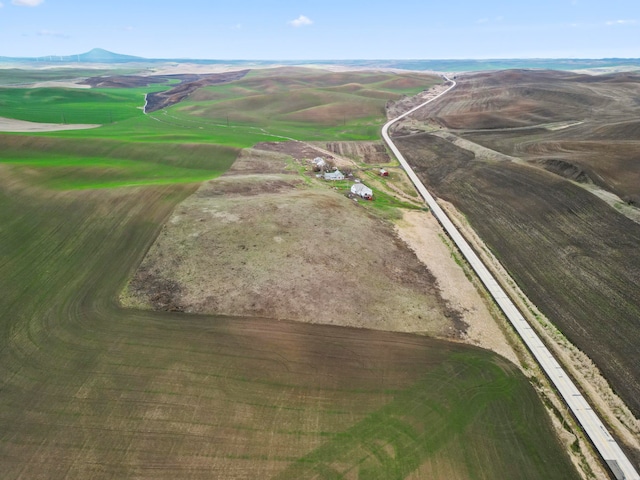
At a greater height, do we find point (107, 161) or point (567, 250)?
point (107, 161)

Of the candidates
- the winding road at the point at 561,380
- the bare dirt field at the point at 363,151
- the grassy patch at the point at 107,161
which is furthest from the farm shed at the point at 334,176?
the winding road at the point at 561,380

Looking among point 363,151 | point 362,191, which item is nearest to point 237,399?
point 362,191

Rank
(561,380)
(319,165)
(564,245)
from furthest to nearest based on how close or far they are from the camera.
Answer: (319,165) < (564,245) < (561,380)

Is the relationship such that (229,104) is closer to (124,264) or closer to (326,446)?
(124,264)

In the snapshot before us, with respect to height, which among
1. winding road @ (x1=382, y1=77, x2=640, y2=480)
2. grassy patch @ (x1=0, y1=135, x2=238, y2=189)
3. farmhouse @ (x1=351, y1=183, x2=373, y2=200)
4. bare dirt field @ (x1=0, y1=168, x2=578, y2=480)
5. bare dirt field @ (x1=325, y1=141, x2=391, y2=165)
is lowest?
winding road @ (x1=382, y1=77, x2=640, y2=480)

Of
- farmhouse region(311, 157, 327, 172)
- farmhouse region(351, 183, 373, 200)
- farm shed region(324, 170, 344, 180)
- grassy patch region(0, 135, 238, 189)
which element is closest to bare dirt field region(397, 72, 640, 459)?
farmhouse region(351, 183, 373, 200)

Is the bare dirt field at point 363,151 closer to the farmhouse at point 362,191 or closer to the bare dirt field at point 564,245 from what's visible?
the bare dirt field at point 564,245

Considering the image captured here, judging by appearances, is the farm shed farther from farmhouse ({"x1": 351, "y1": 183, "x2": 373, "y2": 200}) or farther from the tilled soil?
the tilled soil

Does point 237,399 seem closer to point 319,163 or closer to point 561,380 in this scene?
point 561,380

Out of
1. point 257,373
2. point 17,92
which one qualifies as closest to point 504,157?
point 257,373
